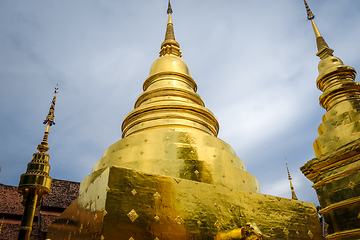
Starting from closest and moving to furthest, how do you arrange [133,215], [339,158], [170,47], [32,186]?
[133,215] → [339,158] → [32,186] → [170,47]

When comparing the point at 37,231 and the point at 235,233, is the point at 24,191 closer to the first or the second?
the point at 235,233

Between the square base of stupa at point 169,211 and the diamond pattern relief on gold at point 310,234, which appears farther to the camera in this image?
the diamond pattern relief on gold at point 310,234

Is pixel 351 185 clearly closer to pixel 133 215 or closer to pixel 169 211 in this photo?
pixel 169 211

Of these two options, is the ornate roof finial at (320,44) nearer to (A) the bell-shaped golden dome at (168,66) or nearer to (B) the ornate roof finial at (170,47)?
(A) the bell-shaped golden dome at (168,66)

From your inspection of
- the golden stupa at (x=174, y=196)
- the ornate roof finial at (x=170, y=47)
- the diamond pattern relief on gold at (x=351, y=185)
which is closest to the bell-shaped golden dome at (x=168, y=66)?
the ornate roof finial at (x=170, y=47)

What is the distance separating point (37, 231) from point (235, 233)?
7969 mm

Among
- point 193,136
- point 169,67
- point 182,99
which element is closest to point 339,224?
point 193,136

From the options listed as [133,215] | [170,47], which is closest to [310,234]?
[133,215]

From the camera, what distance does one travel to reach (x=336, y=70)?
19.1ft

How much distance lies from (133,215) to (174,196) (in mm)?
648

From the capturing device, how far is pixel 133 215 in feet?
11.4

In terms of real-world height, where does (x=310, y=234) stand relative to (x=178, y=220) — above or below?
below

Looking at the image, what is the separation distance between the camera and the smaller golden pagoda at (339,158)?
3793mm

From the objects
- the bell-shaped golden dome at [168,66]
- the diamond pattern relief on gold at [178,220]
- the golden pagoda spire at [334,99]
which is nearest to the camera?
the diamond pattern relief on gold at [178,220]
